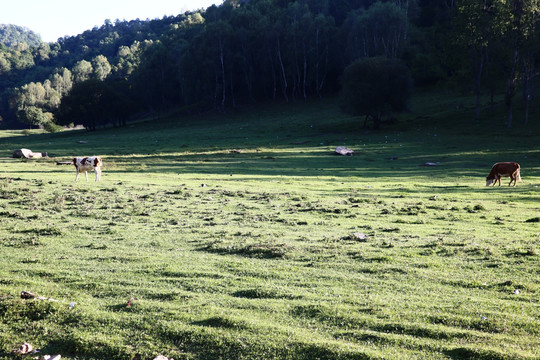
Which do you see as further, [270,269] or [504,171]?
[504,171]

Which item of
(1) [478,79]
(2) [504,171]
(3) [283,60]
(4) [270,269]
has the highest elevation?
(3) [283,60]

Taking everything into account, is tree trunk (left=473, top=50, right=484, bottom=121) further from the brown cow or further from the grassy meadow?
the brown cow

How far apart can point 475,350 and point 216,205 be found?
17614 mm

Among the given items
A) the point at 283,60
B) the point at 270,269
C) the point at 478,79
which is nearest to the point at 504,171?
the point at 270,269

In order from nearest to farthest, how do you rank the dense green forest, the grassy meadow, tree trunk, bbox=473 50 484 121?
the grassy meadow < tree trunk, bbox=473 50 484 121 < the dense green forest

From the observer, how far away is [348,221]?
2017 cm

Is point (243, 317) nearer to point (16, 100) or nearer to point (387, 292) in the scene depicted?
point (387, 292)

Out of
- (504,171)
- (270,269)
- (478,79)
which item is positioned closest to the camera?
(270,269)

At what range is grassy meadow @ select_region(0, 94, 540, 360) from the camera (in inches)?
313

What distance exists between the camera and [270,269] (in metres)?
12.3

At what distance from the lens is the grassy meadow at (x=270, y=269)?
313 inches

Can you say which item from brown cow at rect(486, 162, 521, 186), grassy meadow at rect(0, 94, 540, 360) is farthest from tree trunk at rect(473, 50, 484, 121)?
brown cow at rect(486, 162, 521, 186)

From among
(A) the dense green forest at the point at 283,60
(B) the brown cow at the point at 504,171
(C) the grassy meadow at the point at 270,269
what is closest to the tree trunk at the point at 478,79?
(A) the dense green forest at the point at 283,60

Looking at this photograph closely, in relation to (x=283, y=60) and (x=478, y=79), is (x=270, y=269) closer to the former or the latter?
(x=478, y=79)
